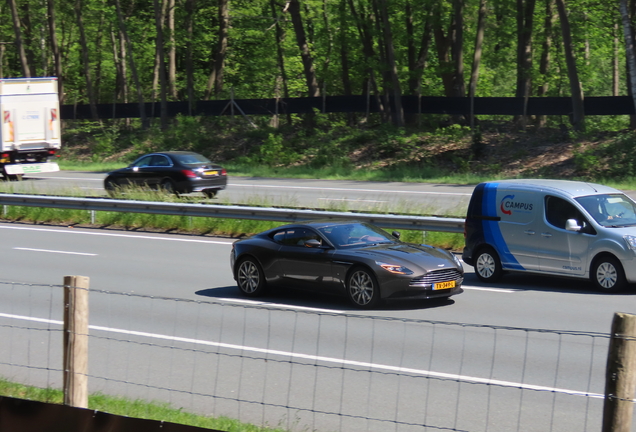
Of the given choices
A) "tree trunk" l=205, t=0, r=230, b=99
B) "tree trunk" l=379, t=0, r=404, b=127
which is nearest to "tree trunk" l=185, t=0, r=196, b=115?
"tree trunk" l=205, t=0, r=230, b=99

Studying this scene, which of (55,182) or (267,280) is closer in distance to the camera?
(267,280)

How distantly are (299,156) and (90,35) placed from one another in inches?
1278

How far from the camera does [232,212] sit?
63.2ft

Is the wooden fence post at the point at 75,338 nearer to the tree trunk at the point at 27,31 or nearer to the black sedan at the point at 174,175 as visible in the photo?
the black sedan at the point at 174,175

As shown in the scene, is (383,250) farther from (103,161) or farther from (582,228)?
(103,161)

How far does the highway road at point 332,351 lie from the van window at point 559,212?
1088 mm

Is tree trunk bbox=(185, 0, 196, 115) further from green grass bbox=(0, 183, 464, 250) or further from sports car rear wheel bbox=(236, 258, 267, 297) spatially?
sports car rear wheel bbox=(236, 258, 267, 297)

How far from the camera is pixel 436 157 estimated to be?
35.2 metres

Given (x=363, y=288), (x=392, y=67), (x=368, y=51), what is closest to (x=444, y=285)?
(x=363, y=288)

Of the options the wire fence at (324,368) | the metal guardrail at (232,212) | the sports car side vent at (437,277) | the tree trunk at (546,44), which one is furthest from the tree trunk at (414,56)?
the wire fence at (324,368)

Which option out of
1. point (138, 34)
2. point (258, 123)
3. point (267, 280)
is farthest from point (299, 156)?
point (267, 280)

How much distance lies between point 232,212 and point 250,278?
22.1 ft

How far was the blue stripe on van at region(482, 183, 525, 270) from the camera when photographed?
1343 centimetres

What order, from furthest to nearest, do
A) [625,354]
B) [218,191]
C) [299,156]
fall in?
[299,156], [218,191], [625,354]
